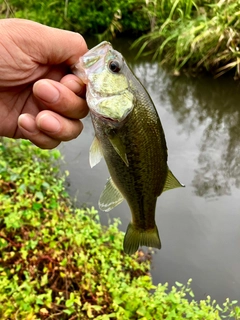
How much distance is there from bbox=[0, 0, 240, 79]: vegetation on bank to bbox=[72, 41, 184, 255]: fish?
3265 millimetres

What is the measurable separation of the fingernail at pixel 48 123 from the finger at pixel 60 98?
52 mm

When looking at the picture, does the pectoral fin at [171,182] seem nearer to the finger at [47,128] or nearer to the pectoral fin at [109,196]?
the pectoral fin at [109,196]

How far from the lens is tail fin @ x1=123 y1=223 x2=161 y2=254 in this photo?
209 centimetres

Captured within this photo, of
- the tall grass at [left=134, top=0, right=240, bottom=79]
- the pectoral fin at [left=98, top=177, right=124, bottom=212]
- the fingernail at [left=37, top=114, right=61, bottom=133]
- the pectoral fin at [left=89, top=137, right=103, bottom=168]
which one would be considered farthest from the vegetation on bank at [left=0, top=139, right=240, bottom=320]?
the tall grass at [left=134, top=0, right=240, bottom=79]

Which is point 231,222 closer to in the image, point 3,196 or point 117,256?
point 117,256

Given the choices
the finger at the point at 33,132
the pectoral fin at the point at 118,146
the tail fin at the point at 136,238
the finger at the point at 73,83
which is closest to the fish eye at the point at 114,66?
the finger at the point at 73,83

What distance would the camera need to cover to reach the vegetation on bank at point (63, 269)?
2.60 meters

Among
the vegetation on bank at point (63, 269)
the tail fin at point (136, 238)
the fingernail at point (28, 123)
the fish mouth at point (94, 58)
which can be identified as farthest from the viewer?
the vegetation on bank at point (63, 269)

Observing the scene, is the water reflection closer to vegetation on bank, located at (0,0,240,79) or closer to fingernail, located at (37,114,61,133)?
vegetation on bank, located at (0,0,240,79)

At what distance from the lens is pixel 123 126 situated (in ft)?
5.37

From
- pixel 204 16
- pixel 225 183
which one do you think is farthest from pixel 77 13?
pixel 225 183

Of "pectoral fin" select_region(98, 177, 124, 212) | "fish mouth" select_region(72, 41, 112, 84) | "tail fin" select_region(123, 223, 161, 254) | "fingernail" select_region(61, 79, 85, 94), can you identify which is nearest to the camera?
"fish mouth" select_region(72, 41, 112, 84)

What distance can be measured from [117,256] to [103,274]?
1.06 ft

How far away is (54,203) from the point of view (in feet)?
11.4
